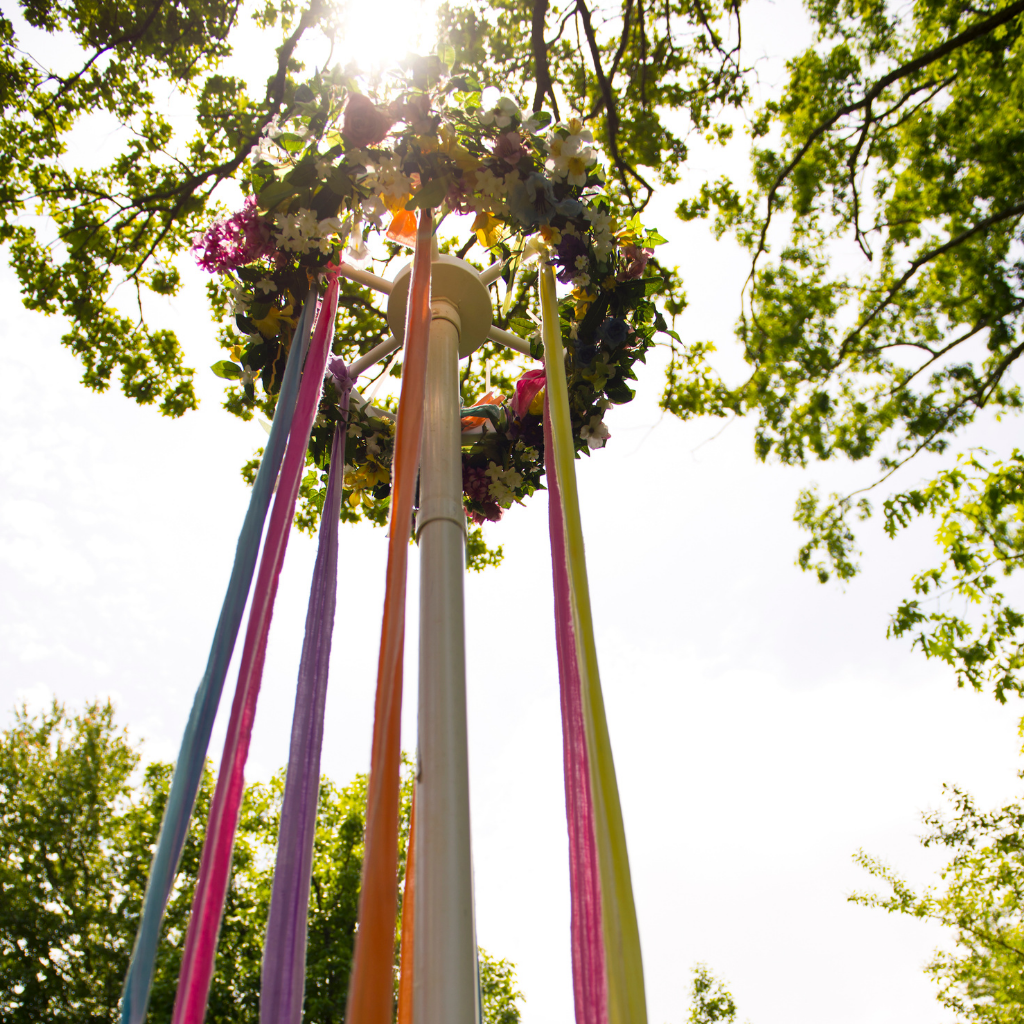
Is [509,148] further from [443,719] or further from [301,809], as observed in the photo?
[301,809]

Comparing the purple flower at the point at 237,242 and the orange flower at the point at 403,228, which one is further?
the orange flower at the point at 403,228

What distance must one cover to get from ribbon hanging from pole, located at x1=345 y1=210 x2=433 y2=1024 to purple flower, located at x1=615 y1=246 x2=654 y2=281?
1.26 m

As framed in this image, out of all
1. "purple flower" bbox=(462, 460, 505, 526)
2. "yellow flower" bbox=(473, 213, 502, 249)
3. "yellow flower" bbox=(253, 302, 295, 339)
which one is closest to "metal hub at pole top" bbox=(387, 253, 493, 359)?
"yellow flower" bbox=(473, 213, 502, 249)

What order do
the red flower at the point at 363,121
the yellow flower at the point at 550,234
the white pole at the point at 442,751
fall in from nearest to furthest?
the white pole at the point at 442,751 → the red flower at the point at 363,121 → the yellow flower at the point at 550,234

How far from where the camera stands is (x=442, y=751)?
1596mm

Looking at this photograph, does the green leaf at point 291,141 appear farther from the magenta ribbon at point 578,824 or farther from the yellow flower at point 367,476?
the magenta ribbon at point 578,824

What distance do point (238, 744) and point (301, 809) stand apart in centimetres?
21

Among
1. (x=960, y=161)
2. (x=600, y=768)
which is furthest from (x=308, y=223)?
(x=960, y=161)

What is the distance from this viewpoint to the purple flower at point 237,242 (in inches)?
100

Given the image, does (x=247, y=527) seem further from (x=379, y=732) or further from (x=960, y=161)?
(x=960, y=161)

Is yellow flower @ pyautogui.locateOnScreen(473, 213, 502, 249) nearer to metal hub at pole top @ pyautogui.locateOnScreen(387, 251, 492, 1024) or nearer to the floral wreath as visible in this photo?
the floral wreath

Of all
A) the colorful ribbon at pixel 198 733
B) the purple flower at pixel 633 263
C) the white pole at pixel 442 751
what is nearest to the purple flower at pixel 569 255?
the purple flower at pixel 633 263

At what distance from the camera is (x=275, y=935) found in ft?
4.87

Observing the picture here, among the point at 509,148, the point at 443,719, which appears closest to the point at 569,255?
the point at 509,148
